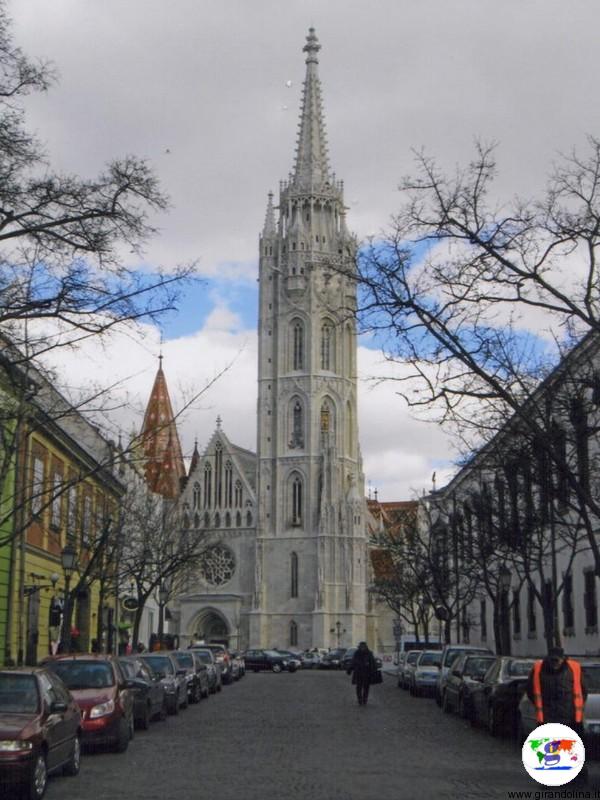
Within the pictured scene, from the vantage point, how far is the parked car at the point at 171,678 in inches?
1047

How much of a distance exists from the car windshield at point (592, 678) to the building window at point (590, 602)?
17.2 m

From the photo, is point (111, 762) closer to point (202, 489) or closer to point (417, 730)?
point (417, 730)

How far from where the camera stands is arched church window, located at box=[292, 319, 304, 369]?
105m

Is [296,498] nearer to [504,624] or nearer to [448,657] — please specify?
[504,624]

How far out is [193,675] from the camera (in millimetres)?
31172

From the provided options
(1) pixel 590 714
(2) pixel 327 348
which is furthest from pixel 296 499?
(1) pixel 590 714

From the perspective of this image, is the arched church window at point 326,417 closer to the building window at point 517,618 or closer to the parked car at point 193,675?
the building window at point 517,618

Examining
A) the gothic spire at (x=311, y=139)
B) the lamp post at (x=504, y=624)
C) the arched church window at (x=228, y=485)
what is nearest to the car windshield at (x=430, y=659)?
the lamp post at (x=504, y=624)

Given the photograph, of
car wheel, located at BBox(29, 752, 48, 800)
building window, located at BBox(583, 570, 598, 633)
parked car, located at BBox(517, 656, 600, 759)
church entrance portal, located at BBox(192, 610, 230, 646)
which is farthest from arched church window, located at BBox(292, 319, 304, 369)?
car wheel, located at BBox(29, 752, 48, 800)

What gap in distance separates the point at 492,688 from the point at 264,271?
293 ft

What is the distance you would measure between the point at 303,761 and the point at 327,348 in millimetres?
90353

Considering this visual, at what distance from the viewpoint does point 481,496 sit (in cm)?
3597

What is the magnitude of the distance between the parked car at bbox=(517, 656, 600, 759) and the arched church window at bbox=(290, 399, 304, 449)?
85409 millimetres

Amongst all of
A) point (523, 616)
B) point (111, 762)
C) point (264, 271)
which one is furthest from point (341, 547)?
point (111, 762)
